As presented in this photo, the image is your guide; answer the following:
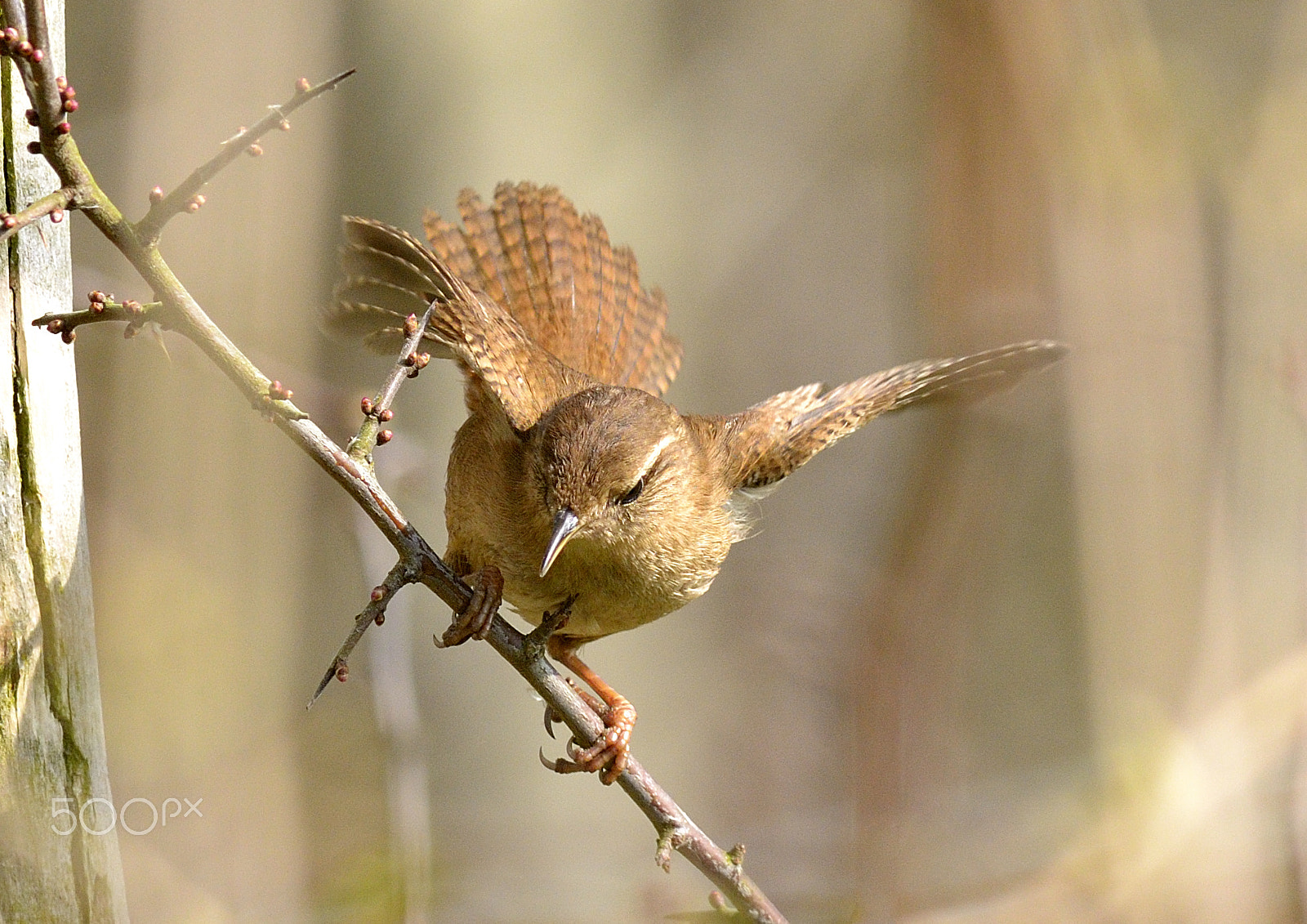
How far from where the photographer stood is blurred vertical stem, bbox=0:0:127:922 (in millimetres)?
1580

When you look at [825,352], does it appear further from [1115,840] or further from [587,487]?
Result: [587,487]

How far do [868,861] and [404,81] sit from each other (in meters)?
3.51

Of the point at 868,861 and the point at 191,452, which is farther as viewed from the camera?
the point at 191,452

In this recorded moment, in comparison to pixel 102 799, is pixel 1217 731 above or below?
above

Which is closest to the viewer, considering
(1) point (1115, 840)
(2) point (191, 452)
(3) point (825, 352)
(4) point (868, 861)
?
(4) point (868, 861)

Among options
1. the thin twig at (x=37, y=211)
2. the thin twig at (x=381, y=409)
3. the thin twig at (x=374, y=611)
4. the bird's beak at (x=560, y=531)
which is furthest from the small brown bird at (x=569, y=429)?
the thin twig at (x=37, y=211)

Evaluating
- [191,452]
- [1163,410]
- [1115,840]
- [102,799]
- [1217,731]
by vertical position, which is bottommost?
[102,799]

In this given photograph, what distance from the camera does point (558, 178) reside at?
4973 mm

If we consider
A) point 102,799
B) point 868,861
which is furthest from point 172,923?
point 868,861

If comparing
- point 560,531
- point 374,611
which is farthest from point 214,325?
point 560,531

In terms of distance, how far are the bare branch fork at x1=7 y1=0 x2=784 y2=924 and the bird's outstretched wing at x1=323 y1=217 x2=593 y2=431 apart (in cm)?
75

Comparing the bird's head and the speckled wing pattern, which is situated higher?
the speckled wing pattern

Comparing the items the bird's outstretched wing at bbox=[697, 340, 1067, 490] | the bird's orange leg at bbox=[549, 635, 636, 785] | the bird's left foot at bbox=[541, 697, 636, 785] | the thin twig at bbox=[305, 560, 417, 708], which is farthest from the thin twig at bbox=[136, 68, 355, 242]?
the bird's outstretched wing at bbox=[697, 340, 1067, 490]

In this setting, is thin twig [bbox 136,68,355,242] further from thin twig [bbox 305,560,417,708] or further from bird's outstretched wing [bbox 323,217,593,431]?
bird's outstretched wing [bbox 323,217,593,431]
